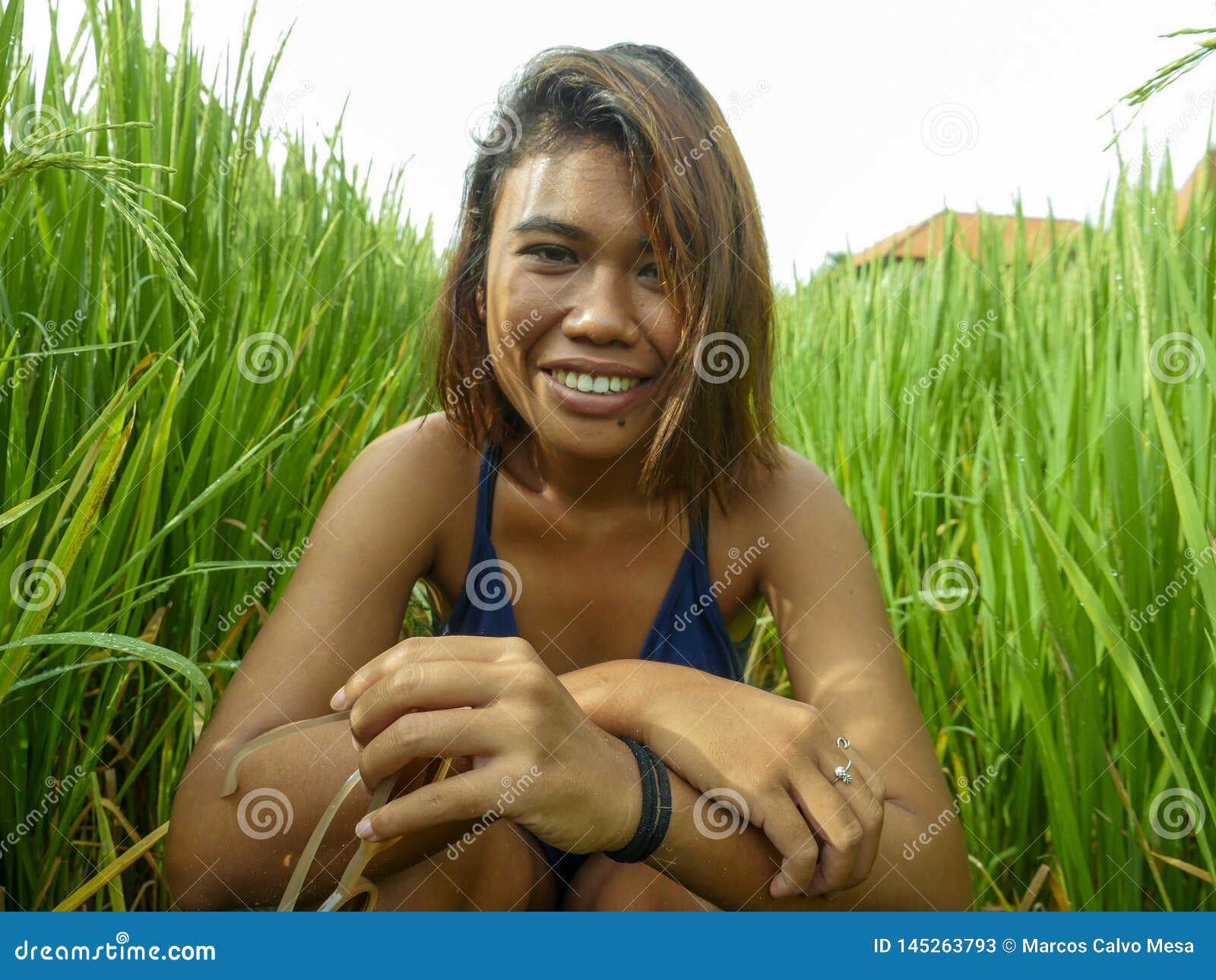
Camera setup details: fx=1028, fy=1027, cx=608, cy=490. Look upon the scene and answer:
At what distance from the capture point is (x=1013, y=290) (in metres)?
2.03

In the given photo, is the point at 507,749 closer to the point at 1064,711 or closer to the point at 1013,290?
the point at 1064,711

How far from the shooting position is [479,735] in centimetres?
77

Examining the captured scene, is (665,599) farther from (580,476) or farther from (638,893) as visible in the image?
(638,893)
